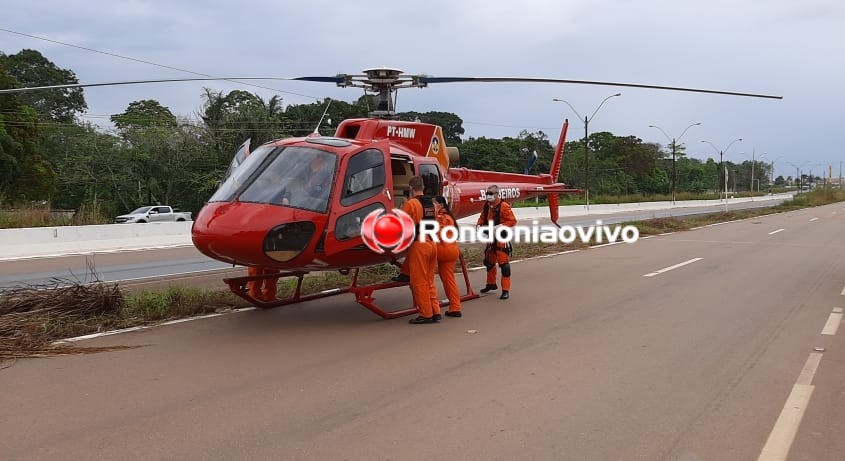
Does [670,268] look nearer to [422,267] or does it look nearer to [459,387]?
[422,267]

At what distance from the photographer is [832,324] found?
26.7 feet

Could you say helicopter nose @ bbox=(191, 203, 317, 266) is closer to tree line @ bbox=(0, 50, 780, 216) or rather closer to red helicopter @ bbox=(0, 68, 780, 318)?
red helicopter @ bbox=(0, 68, 780, 318)

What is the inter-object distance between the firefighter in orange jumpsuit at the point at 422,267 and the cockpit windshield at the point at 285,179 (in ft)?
3.76

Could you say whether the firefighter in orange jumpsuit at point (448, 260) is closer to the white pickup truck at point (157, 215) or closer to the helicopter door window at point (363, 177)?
the helicopter door window at point (363, 177)

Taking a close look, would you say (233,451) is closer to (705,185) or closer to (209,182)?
(209,182)

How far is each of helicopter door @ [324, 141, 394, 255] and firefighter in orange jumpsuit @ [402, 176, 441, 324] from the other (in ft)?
1.18

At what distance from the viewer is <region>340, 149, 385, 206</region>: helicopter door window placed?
786 centimetres

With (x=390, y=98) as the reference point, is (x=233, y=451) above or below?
below

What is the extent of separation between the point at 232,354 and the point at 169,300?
265 centimetres

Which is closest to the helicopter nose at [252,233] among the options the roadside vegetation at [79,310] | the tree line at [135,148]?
the roadside vegetation at [79,310]

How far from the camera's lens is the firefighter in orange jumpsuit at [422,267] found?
8.12m

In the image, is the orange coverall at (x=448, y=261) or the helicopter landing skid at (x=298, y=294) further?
the orange coverall at (x=448, y=261)

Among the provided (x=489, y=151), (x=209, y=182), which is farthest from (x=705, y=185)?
(x=209, y=182)

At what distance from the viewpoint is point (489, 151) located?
61844 millimetres
